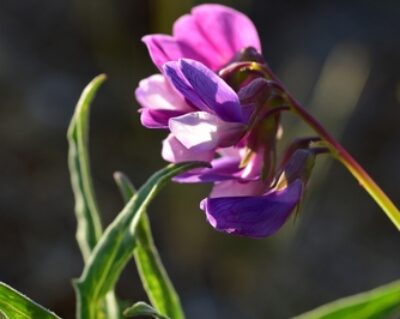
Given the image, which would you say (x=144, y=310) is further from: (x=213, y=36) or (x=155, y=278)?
(x=213, y=36)

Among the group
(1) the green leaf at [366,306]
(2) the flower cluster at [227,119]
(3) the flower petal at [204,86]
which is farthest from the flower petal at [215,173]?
(1) the green leaf at [366,306]

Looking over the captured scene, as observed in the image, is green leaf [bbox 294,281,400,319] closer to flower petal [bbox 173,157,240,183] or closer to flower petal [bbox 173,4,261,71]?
flower petal [bbox 173,157,240,183]

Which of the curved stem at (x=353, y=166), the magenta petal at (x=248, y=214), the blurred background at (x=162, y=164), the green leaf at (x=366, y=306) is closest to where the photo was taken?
the magenta petal at (x=248, y=214)

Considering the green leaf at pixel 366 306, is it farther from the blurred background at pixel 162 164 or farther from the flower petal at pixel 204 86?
the blurred background at pixel 162 164

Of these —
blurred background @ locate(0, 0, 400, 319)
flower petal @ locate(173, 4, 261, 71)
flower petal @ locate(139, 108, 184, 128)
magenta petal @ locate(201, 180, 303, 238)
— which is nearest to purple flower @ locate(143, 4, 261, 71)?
flower petal @ locate(173, 4, 261, 71)

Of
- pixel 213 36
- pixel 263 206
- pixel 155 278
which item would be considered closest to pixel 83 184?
pixel 155 278

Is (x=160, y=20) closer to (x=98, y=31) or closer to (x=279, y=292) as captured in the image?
(x=98, y=31)
